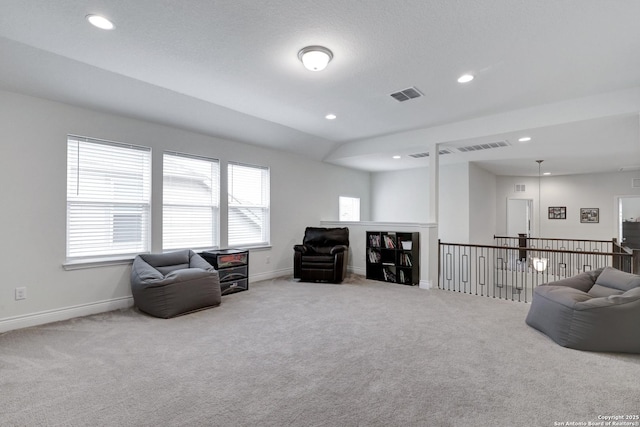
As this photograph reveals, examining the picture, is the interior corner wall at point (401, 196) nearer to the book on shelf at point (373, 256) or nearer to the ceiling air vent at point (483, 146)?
the ceiling air vent at point (483, 146)

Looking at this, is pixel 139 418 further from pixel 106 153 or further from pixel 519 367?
pixel 106 153

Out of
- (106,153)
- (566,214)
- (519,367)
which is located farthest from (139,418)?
(566,214)

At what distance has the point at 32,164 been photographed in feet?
11.1

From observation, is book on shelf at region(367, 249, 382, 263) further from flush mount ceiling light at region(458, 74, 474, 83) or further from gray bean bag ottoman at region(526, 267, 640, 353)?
flush mount ceiling light at region(458, 74, 474, 83)

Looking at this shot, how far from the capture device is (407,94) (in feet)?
12.6

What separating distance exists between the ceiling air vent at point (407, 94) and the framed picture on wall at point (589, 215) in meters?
7.69

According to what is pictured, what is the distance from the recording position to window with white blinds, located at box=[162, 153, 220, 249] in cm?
458

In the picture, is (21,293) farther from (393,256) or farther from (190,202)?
(393,256)

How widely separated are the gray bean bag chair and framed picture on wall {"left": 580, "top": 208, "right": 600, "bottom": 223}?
975cm

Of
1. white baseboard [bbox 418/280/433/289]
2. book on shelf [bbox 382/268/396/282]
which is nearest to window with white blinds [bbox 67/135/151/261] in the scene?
book on shelf [bbox 382/268/396/282]

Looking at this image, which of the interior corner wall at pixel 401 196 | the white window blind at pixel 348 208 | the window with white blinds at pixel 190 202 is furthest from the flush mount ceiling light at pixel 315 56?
the interior corner wall at pixel 401 196

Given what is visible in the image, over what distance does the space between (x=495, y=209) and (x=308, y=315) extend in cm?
754

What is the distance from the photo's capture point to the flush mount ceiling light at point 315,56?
2770 millimetres

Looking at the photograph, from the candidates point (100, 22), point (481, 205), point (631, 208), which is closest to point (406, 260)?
point (481, 205)
